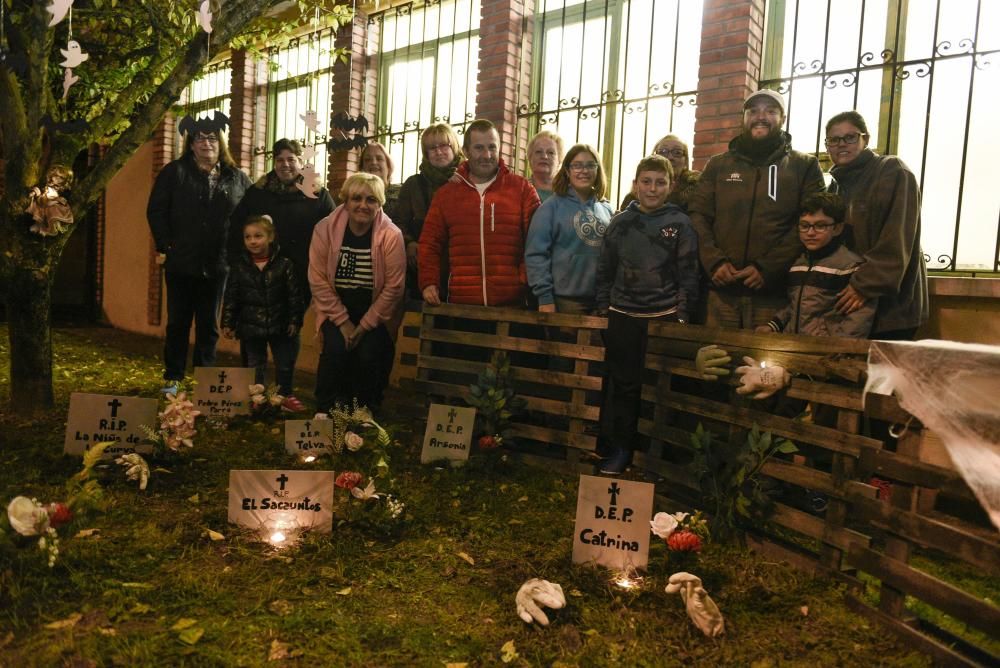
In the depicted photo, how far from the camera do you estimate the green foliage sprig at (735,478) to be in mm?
3273

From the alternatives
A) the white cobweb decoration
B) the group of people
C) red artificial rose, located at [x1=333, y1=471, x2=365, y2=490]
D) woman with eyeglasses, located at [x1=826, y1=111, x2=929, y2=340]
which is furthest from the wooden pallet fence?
red artificial rose, located at [x1=333, y1=471, x2=365, y2=490]

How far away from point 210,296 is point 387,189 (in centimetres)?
167

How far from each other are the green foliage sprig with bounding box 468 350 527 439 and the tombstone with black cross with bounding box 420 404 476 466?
0.41ft

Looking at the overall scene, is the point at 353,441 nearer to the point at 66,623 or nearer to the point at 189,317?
the point at 66,623

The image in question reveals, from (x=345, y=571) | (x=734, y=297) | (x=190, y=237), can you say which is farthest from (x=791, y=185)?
(x=190, y=237)

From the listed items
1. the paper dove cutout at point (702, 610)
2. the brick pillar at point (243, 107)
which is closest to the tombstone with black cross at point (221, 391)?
the paper dove cutout at point (702, 610)

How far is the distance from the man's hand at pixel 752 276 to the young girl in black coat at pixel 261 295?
309cm

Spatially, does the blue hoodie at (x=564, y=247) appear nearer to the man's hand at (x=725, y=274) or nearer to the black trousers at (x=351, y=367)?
the man's hand at (x=725, y=274)

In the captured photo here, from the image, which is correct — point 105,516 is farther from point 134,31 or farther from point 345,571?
point 134,31

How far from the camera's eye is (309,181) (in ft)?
18.4

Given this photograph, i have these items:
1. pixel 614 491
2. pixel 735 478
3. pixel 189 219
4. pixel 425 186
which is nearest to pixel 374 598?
pixel 614 491

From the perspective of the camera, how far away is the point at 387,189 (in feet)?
20.4

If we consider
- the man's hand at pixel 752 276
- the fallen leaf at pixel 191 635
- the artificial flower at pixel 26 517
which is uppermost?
the man's hand at pixel 752 276

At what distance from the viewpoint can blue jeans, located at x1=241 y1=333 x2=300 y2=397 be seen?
550 centimetres
